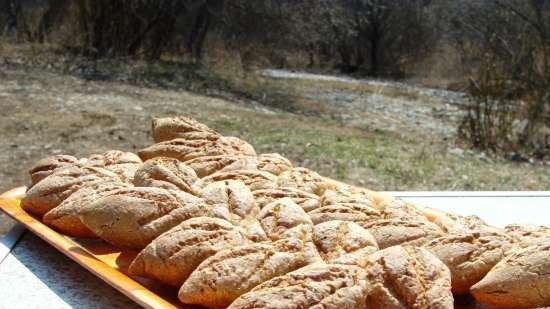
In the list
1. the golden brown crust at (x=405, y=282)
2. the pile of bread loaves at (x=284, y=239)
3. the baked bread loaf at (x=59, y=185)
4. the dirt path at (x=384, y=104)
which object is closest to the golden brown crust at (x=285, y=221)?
the pile of bread loaves at (x=284, y=239)

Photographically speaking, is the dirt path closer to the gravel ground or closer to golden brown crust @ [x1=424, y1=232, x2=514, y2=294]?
the gravel ground

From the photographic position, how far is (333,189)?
1425 millimetres

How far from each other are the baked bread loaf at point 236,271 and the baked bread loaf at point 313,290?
0.14 ft

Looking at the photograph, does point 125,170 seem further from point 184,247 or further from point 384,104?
point 384,104

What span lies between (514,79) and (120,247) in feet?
19.0

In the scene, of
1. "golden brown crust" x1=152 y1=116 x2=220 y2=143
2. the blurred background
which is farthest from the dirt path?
"golden brown crust" x1=152 y1=116 x2=220 y2=143

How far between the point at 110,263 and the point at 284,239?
11.6 inches

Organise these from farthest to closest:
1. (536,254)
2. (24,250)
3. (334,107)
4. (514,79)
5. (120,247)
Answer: (334,107), (514,79), (24,250), (120,247), (536,254)

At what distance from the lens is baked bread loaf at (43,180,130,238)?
4.33 feet

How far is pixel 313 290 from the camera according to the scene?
3.00 feet

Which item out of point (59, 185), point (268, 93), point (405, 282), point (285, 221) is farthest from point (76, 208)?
point (268, 93)

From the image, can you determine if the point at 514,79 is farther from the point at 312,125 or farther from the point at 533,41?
the point at 312,125

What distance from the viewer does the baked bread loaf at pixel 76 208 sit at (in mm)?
1320

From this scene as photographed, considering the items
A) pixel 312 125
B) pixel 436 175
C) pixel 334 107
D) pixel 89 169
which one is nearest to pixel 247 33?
pixel 334 107
